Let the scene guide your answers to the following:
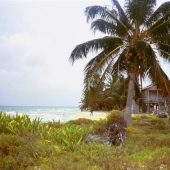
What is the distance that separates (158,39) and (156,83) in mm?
2603

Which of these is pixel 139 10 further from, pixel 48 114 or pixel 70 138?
pixel 48 114

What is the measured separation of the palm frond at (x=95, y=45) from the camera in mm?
20766

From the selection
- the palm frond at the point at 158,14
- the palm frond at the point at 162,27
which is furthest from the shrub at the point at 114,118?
the palm frond at the point at 158,14

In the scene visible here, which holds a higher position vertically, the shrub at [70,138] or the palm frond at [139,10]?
the palm frond at [139,10]

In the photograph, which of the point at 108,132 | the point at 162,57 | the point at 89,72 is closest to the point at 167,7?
the point at 162,57

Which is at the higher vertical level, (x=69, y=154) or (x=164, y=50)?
(x=164, y=50)

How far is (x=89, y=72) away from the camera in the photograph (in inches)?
800

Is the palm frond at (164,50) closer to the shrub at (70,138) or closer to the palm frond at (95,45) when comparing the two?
the palm frond at (95,45)

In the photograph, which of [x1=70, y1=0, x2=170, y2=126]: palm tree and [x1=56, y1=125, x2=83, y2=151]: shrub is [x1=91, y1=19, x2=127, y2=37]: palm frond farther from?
[x1=56, y1=125, x2=83, y2=151]: shrub

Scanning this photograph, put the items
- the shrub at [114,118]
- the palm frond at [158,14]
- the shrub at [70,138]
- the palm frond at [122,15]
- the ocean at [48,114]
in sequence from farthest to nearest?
1. the ocean at [48,114]
2. the palm frond at [122,15]
3. the palm frond at [158,14]
4. the shrub at [114,118]
5. the shrub at [70,138]

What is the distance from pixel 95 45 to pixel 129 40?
2.11 metres

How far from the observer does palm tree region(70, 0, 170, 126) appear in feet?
66.8

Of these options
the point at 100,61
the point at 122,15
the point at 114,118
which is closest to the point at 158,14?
the point at 122,15

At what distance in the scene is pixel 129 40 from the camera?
21.2 meters
